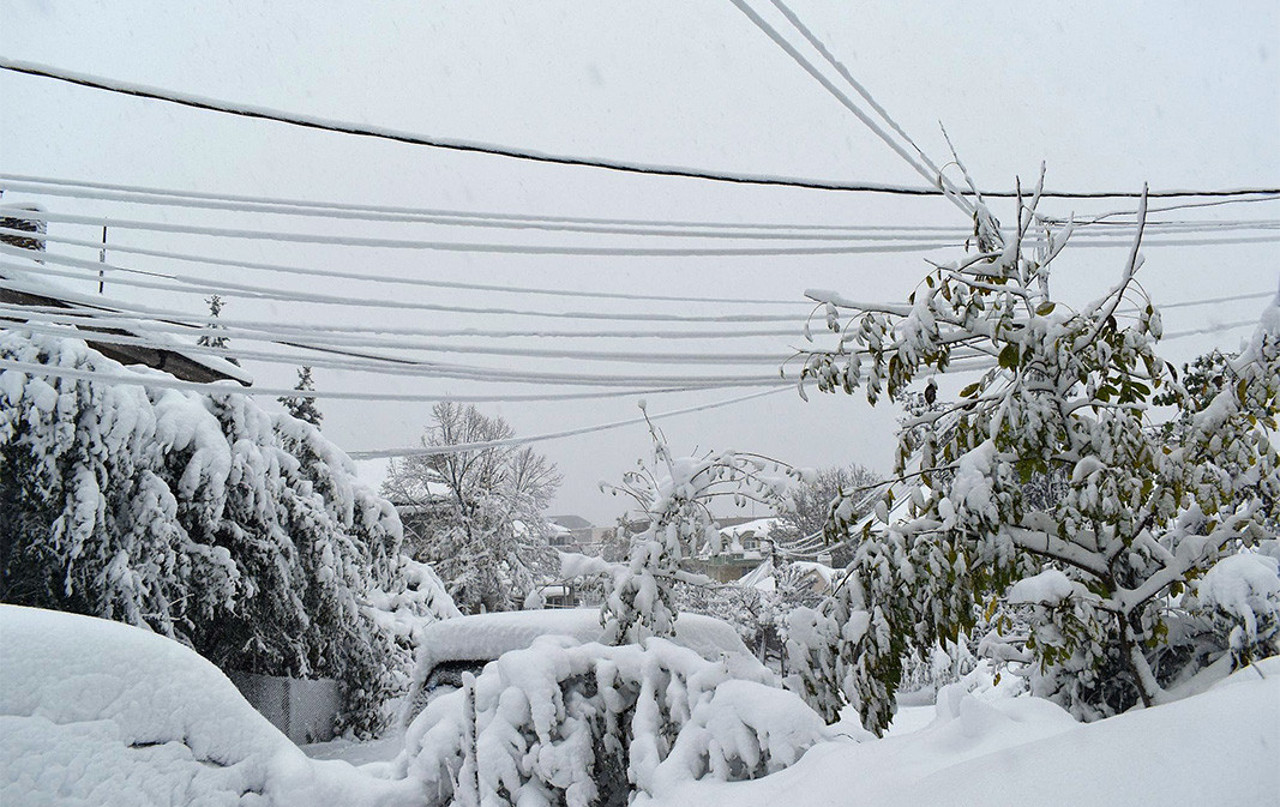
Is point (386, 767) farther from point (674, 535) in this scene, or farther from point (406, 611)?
point (406, 611)

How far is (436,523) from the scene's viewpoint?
95.5 ft

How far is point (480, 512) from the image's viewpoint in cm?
2808

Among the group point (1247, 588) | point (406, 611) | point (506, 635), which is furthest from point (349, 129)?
point (406, 611)

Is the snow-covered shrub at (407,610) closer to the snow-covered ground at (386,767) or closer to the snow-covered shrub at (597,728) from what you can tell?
the snow-covered ground at (386,767)

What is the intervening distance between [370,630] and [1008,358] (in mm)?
12260

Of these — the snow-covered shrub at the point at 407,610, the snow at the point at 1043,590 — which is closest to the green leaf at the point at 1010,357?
the snow at the point at 1043,590

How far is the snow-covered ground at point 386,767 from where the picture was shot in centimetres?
163

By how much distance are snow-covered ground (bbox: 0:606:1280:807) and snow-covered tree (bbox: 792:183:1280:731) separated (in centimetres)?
28

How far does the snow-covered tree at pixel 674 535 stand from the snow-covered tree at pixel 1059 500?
252 centimetres

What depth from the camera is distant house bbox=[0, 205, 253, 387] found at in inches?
184

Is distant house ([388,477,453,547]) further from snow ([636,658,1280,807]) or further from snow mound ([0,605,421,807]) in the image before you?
snow ([636,658,1280,807])

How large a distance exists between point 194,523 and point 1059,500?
405 inches

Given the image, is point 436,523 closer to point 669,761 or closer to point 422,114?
point 422,114

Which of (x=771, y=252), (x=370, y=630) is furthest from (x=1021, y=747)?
(x=370, y=630)
